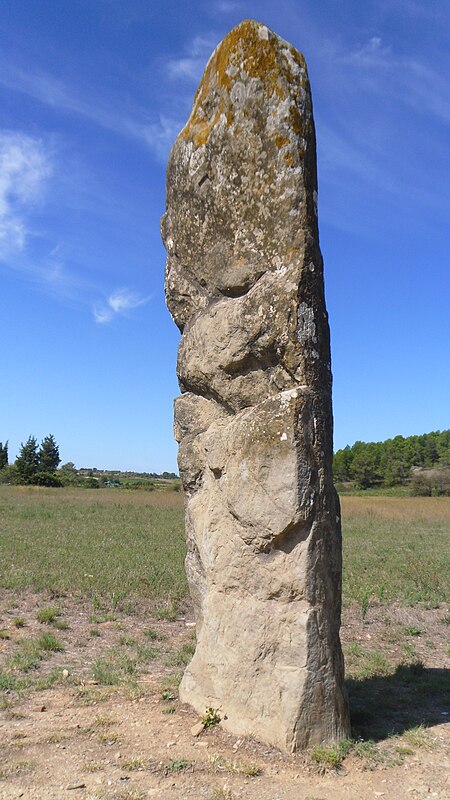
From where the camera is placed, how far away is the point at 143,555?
1642cm

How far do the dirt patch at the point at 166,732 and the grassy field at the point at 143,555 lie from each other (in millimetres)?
2558

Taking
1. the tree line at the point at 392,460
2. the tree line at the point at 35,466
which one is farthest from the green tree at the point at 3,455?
the tree line at the point at 392,460

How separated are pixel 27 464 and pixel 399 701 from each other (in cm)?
6284

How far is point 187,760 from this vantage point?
5348mm

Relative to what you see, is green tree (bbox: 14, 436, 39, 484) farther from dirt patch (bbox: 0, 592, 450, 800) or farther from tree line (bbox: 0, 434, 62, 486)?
dirt patch (bbox: 0, 592, 450, 800)

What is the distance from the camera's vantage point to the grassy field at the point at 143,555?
12594mm

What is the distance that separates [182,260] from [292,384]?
1869mm

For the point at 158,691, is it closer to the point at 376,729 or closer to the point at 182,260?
the point at 376,729

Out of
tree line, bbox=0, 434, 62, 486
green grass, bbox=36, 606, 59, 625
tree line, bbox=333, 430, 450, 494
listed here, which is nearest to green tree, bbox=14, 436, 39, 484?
tree line, bbox=0, 434, 62, 486

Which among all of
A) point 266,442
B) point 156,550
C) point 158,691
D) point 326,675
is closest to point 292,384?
point 266,442

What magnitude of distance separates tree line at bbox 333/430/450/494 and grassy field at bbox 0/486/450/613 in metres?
48.5

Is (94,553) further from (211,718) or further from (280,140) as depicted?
(280,140)

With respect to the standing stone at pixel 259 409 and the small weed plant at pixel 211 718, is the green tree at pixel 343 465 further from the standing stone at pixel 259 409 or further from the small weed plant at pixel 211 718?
the small weed plant at pixel 211 718

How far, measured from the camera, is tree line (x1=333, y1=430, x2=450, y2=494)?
8049cm
